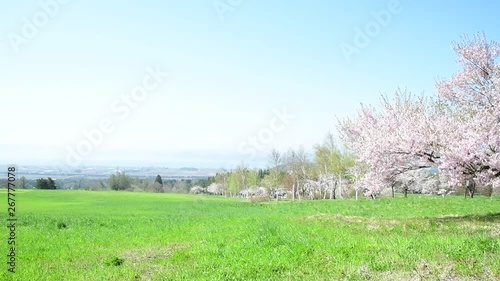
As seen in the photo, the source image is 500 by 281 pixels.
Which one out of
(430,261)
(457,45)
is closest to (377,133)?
(457,45)

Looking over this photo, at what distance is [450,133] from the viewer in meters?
18.0

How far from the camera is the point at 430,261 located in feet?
31.3

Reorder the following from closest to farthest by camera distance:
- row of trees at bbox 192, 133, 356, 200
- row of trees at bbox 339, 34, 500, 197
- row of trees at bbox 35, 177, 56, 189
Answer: row of trees at bbox 339, 34, 500, 197
row of trees at bbox 192, 133, 356, 200
row of trees at bbox 35, 177, 56, 189

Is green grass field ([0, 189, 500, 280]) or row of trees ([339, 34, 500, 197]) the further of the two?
row of trees ([339, 34, 500, 197])

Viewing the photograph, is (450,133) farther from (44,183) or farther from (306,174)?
(44,183)

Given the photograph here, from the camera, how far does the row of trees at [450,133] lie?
687 inches

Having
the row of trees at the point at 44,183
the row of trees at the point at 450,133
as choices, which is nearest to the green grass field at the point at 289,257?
the row of trees at the point at 450,133

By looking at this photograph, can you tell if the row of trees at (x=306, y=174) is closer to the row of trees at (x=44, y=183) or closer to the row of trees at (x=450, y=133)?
the row of trees at (x=450, y=133)

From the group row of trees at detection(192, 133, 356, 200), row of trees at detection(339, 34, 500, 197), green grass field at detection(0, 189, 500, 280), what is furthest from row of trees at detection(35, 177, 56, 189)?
row of trees at detection(339, 34, 500, 197)

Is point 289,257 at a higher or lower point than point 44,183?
higher

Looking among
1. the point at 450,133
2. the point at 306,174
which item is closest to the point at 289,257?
the point at 450,133

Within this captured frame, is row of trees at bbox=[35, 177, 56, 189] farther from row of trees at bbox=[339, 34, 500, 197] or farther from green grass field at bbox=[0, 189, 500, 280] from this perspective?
row of trees at bbox=[339, 34, 500, 197]

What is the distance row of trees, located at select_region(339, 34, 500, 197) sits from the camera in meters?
17.4

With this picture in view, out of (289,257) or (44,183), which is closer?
(289,257)
